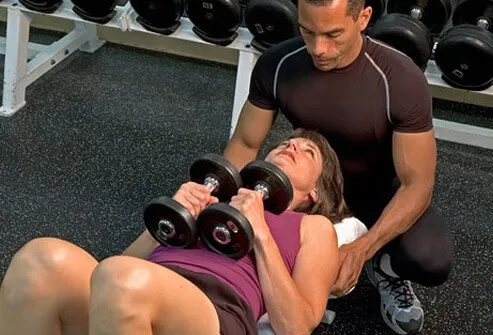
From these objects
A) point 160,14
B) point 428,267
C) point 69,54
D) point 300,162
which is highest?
point 300,162

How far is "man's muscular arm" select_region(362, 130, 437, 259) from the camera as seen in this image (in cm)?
187

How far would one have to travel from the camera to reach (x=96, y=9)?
2836mm

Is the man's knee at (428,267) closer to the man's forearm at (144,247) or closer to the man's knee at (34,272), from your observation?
the man's forearm at (144,247)

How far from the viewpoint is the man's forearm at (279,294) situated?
154 cm

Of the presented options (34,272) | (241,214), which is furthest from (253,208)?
(34,272)

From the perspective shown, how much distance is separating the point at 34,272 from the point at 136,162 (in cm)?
140

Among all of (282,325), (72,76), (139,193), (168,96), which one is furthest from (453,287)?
(72,76)

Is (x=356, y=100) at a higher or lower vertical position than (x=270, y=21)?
higher

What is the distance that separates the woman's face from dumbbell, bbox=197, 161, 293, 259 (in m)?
0.10

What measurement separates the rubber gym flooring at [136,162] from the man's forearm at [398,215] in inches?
14.0

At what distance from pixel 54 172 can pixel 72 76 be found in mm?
814

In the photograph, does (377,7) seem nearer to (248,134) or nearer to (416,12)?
(416,12)

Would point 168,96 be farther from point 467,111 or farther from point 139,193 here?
point 467,111

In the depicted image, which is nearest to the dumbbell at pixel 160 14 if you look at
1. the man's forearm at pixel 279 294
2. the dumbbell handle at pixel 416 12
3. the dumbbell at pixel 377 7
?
the dumbbell at pixel 377 7
